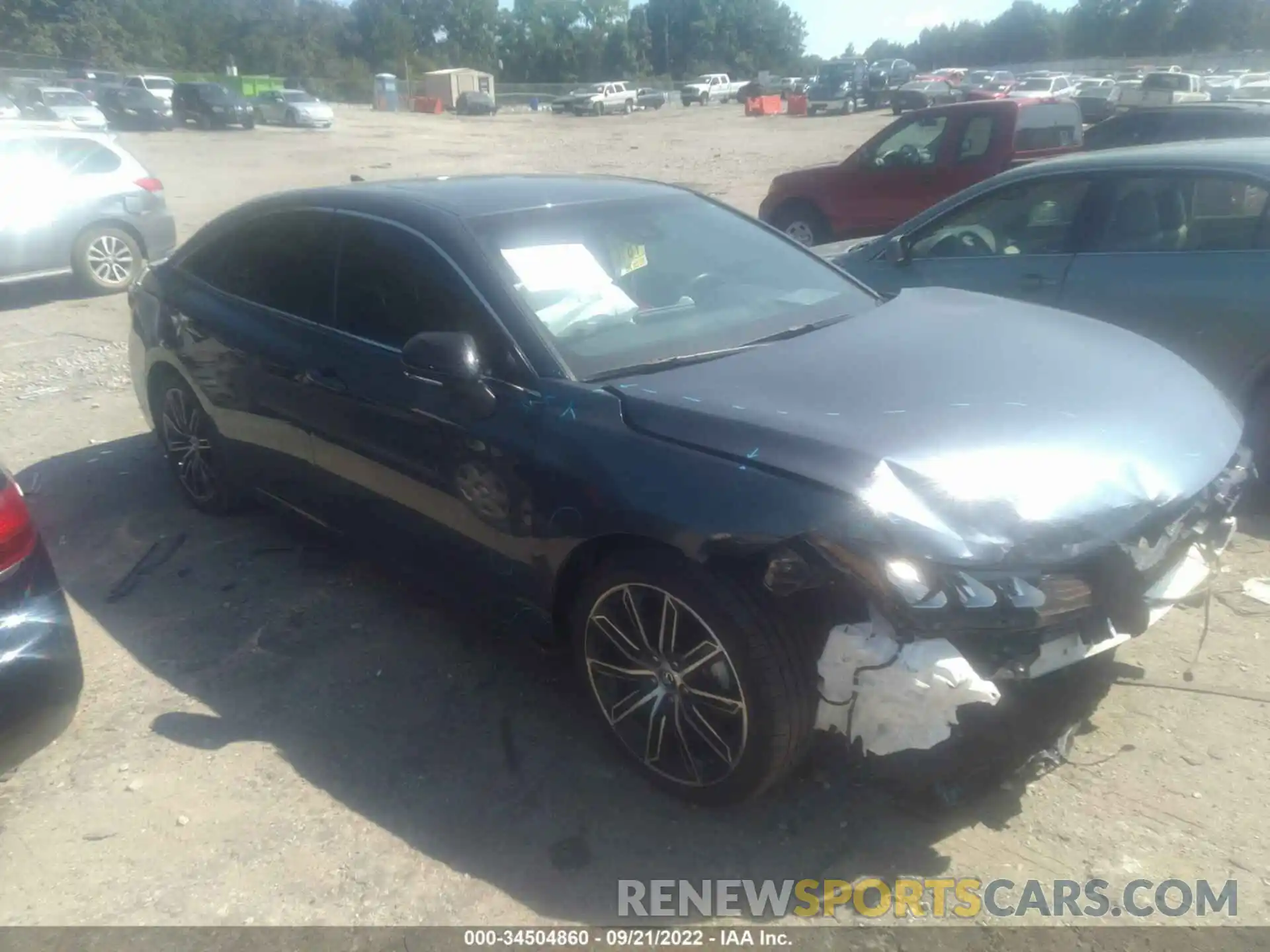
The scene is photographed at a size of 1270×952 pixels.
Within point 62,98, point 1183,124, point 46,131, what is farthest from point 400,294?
point 62,98

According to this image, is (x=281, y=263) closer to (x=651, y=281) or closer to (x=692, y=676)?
A: (x=651, y=281)

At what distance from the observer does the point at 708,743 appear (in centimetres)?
291

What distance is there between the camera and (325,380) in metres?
3.86

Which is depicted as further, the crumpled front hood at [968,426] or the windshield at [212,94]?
the windshield at [212,94]

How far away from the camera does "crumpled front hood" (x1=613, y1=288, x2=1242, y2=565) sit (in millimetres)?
2564

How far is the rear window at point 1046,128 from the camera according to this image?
10172mm

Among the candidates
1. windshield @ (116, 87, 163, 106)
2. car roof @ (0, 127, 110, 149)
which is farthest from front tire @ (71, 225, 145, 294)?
windshield @ (116, 87, 163, 106)

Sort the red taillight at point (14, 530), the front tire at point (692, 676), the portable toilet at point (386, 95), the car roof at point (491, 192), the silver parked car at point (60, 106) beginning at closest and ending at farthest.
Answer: the front tire at point (692, 676) < the red taillight at point (14, 530) < the car roof at point (491, 192) < the silver parked car at point (60, 106) < the portable toilet at point (386, 95)

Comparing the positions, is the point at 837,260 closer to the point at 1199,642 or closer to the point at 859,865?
the point at 1199,642

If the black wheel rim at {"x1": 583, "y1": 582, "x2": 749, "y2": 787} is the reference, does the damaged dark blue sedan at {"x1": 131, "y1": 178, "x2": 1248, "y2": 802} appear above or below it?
above

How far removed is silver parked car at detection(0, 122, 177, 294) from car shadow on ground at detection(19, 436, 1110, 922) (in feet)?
20.9

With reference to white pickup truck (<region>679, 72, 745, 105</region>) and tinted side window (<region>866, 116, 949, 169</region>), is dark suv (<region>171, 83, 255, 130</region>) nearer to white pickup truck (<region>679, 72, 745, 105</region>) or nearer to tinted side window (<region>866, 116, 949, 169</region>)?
white pickup truck (<region>679, 72, 745, 105</region>)

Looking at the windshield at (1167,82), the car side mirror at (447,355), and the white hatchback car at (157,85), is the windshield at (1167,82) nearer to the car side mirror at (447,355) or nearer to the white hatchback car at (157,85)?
the white hatchback car at (157,85)

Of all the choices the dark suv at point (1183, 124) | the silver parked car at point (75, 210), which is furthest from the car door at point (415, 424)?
the silver parked car at point (75, 210)
